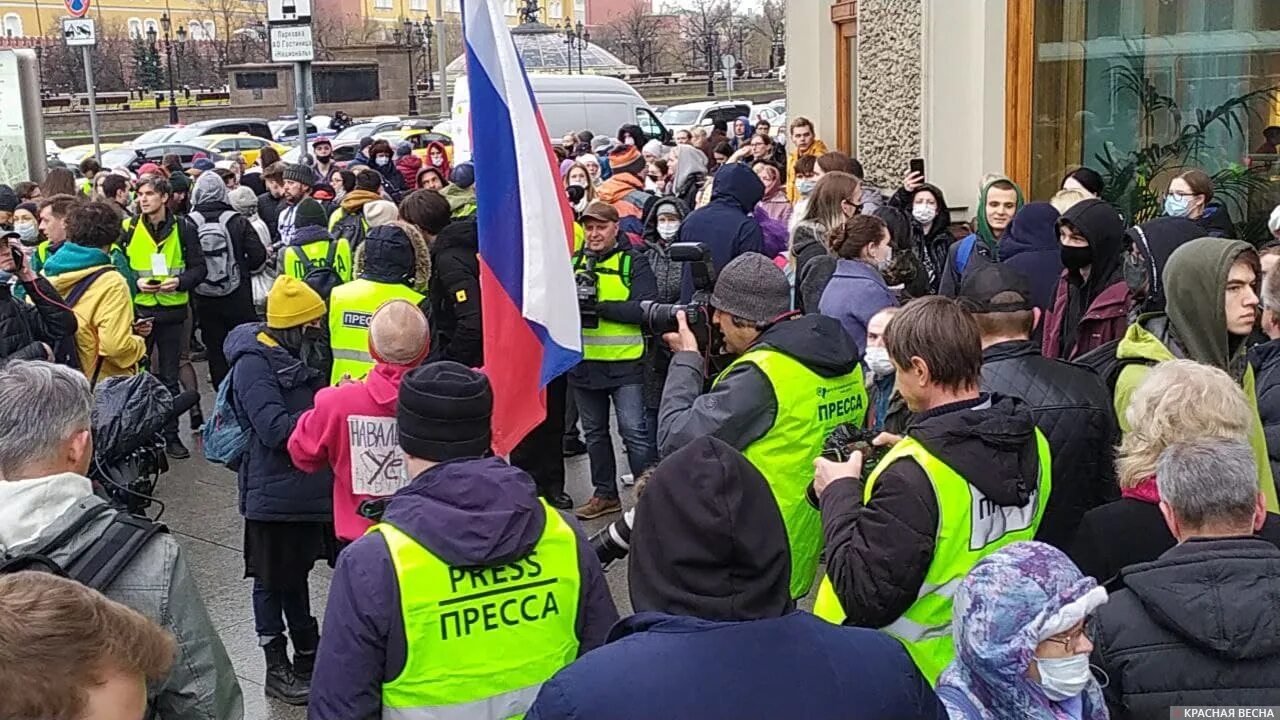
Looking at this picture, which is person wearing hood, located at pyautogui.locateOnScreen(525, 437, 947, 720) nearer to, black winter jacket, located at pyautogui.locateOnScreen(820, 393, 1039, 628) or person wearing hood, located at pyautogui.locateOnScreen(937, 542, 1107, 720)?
person wearing hood, located at pyautogui.locateOnScreen(937, 542, 1107, 720)

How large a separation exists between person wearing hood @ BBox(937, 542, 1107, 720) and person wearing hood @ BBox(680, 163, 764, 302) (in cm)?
526

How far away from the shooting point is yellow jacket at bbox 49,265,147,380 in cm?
716

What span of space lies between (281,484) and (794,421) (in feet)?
6.90

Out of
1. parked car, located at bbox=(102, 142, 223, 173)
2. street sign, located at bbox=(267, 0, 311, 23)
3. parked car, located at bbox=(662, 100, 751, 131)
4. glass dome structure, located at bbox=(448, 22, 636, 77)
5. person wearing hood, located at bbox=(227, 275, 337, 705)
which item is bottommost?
person wearing hood, located at bbox=(227, 275, 337, 705)

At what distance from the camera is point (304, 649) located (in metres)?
5.35

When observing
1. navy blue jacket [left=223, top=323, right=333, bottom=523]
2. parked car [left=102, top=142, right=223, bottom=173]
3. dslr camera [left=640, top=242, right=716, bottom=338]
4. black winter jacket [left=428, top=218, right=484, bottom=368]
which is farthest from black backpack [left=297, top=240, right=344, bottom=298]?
parked car [left=102, top=142, right=223, bottom=173]

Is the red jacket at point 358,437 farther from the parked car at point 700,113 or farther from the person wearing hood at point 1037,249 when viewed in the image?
the parked car at point 700,113

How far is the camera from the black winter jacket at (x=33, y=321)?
6.08 metres

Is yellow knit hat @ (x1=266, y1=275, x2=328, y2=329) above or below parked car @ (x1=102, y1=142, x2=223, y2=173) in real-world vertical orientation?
below

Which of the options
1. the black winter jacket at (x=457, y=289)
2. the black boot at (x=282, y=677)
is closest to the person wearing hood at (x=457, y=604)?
the black boot at (x=282, y=677)

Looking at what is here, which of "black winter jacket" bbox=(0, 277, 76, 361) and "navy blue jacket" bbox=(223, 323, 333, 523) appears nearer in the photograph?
"navy blue jacket" bbox=(223, 323, 333, 523)

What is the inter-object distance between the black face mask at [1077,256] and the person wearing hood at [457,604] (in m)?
3.33

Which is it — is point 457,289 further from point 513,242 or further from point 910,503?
point 910,503

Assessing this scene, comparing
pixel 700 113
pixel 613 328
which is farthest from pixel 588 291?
pixel 700 113
